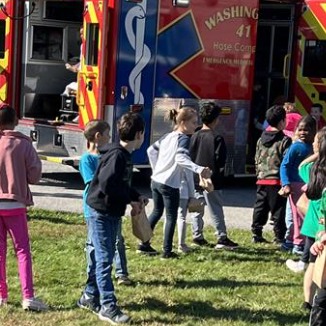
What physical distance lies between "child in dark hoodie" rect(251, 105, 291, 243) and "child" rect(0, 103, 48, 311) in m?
3.13

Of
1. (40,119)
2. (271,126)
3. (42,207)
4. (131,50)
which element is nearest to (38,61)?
(40,119)

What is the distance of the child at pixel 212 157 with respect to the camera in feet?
26.2

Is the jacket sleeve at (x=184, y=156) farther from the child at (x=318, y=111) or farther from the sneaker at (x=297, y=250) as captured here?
the child at (x=318, y=111)

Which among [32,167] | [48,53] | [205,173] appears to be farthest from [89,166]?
[48,53]

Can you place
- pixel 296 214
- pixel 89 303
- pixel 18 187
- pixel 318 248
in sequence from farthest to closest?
pixel 296 214, pixel 89 303, pixel 18 187, pixel 318 248

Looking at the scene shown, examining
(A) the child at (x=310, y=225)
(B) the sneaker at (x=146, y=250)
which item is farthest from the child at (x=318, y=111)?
(A) the child at (x=310, y=225)

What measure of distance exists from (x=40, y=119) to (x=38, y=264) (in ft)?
17.4

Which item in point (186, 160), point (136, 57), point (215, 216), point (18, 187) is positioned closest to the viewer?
point (18, 187)

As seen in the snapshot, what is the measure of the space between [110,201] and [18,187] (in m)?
0.71

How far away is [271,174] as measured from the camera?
27.6ft

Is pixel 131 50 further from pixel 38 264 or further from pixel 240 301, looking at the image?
pixel 240 301

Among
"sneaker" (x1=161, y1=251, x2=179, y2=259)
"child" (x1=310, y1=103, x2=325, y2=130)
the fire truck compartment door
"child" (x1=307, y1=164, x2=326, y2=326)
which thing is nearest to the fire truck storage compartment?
the fire truck compartment door

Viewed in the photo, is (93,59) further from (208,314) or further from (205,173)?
(208,314)

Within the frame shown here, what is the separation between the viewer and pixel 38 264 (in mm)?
7277
